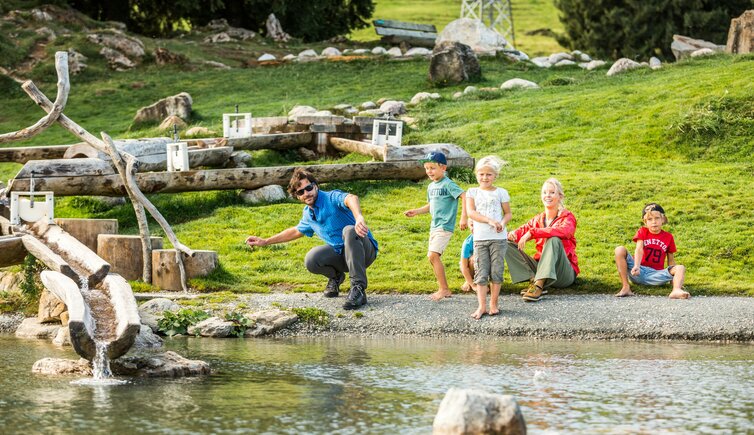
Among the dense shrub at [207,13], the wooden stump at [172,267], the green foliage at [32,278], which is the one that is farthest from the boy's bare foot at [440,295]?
the dense shrub at [207,13]

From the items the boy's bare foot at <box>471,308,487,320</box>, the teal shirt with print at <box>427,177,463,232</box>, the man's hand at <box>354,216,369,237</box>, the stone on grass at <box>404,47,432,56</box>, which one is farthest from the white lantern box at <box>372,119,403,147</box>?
the stone on grass at <box>404,47,432,56</box>

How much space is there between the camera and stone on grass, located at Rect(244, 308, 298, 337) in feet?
43.7

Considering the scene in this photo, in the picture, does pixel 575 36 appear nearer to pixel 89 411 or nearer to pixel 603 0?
pixel 603 0

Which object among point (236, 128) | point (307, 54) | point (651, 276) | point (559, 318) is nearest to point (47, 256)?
point (559, 318)

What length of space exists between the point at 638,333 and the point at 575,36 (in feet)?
148

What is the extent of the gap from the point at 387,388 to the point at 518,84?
77.4 feet

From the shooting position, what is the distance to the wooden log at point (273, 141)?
2386 centimetres

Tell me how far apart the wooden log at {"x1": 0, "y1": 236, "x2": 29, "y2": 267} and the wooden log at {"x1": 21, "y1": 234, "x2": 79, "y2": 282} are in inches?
4.4

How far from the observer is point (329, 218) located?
552 inches

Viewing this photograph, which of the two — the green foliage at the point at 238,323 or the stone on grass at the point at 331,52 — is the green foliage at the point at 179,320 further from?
the stone on grass at the point at 331,52

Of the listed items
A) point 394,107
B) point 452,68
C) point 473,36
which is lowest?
point 394,107

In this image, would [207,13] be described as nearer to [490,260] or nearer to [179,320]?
[179,320]

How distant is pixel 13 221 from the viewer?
50.1 ft

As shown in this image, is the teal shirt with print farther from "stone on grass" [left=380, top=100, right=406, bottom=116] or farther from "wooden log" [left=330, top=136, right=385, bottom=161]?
"stone on grass" [left=380, top=100, right=406, bottom=116]
